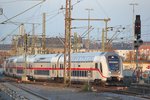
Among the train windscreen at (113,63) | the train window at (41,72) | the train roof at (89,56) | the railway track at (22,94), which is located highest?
the train roof at (89,56)

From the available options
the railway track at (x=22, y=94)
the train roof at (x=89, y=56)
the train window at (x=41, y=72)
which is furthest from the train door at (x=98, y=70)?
the train window at (x=41, y=72)

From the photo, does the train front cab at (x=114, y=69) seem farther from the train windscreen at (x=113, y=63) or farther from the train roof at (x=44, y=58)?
the train roof at (x=44, y=58)

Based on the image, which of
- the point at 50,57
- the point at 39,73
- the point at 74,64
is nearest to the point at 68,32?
the point at 74,64

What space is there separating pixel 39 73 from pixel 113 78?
20.0 m

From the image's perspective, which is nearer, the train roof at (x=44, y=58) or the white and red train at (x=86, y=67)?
the white and red train at (x=86, y=67)

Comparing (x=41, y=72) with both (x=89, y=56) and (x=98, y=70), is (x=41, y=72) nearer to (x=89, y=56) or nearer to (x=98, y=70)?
(x=89, y=56)

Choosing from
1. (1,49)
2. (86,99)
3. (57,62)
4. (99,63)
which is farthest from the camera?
(1,49)

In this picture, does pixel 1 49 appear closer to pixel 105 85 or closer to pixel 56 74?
pixel 56 74

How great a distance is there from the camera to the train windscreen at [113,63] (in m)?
Result: 44.7

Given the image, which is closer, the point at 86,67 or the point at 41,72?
the point at 86,67

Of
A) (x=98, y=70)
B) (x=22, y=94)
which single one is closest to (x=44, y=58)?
(x=98, y=70)

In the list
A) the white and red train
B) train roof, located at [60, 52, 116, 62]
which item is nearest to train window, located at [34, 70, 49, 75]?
the white and red train

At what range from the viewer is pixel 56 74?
5534cm

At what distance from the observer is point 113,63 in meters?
45.0
